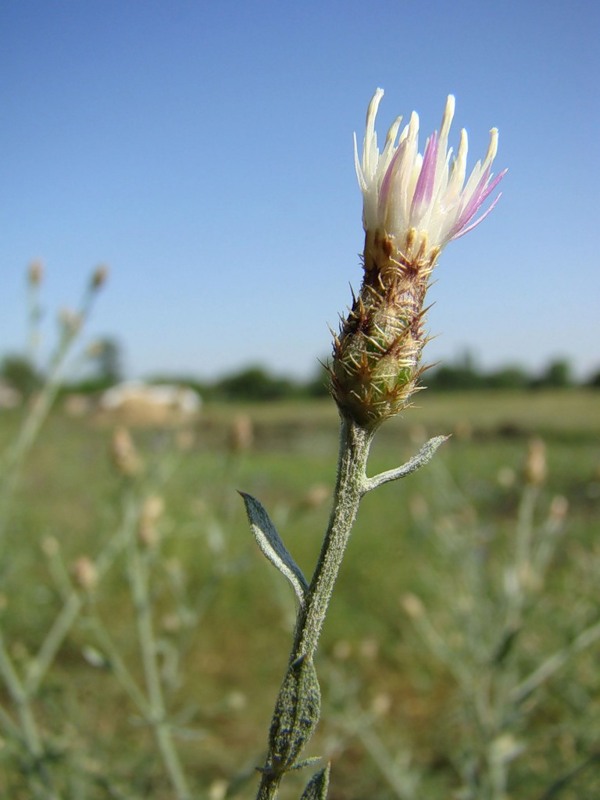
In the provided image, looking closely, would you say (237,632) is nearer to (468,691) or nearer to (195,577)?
(195,577)

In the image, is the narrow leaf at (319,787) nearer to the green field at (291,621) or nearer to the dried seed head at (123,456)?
the green field at (291,621)

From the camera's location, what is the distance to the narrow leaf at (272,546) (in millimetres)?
678

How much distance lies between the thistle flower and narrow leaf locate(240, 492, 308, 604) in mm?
130

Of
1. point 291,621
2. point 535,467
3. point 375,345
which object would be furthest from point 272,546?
point 535,467

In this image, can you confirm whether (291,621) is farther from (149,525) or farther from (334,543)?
(334,543)

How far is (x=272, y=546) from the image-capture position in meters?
0.70

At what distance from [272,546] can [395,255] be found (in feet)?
1.01

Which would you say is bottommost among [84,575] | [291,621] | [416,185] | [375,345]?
[291,621]

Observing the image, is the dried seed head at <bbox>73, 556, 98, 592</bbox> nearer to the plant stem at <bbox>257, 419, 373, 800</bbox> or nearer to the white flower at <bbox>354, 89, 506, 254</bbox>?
the plant stem at <bbox>257, 419, 373, 800</bbox>

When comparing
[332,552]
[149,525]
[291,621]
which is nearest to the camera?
[332,552]

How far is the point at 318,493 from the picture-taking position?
2.05 meters

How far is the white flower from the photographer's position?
71 centimetres

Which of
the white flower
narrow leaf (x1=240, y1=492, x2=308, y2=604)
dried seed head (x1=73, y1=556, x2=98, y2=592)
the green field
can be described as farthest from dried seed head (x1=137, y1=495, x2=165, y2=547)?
the white flower

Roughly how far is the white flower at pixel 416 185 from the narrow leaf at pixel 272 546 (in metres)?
0.29
